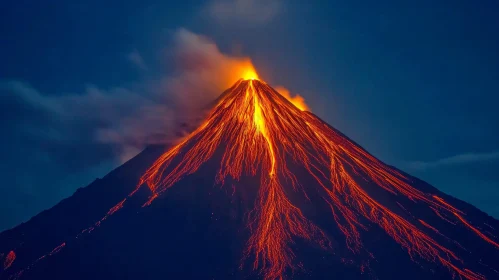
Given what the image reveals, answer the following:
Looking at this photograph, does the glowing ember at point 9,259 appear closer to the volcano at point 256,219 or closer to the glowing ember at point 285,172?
the volcano at point 256,219

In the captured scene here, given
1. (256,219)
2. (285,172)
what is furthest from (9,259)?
(285,172)

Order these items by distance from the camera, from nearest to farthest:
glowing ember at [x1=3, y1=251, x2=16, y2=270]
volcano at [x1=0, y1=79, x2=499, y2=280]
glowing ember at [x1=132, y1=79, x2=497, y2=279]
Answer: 1. volcano at [x1=0, y1=79, x2=499, y2=280]
2. glowing ember at [x1=132, y1=79, x2=497, y2=279]
3. glowing ember at [x1=3, y1=251, x2=16, y2=270]

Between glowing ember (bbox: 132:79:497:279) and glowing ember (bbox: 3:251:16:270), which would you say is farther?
glowing ember (bbox: 3:251:16:270)

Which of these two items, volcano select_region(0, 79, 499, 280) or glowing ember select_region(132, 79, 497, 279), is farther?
glowing ember select_region(132, 79, 497, 279)

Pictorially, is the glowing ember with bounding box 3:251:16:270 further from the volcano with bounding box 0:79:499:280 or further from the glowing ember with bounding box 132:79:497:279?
the glowing ember with bounding box 132:79:497:279

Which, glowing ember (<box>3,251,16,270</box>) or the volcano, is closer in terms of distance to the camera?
the volcano

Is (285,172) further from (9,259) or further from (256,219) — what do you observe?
(9,259)

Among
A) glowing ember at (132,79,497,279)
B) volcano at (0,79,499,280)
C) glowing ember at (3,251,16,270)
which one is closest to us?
volcano at (0,79,499,280)

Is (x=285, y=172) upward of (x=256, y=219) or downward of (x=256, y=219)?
upward

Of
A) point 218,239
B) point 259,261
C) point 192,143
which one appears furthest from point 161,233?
point 192,143

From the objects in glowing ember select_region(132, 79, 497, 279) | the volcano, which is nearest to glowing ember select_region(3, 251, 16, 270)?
the volcano
